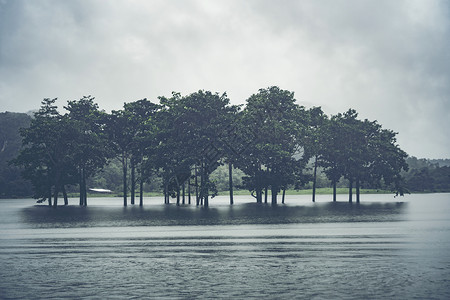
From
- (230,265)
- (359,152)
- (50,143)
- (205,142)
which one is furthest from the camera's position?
(359,152)

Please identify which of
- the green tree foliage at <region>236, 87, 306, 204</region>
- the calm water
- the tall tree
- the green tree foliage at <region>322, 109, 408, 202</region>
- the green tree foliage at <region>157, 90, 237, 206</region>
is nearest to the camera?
the calm water

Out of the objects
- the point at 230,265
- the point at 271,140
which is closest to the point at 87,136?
the point at 271,140

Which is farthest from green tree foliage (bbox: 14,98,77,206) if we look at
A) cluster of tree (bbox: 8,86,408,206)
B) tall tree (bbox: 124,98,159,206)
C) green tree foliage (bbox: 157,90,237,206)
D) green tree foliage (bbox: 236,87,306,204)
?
green tree foliage (bbox: 236,87,306,204)

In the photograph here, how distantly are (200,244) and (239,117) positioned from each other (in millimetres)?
68441

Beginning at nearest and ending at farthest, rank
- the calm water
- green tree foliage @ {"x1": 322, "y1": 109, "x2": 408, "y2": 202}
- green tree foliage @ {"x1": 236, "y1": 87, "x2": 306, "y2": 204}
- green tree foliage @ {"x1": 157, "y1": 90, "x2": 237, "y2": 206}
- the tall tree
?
the calm water < green tree foliage @ {"x1": 157, "y1": 90, "x2": 237, "y2": 206} < the tall tree < green tree foliage @ {"x1": 236, "y1": 87, "x2": 306, "y2": 204} < green tree foliage @ {"x1": 322, "y1": 109, "x2": 408, "y2": 202}

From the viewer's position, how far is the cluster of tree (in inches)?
3984

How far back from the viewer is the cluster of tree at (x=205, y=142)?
101188 millimetres

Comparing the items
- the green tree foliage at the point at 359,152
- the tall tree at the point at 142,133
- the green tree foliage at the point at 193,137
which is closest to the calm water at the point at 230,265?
the green tree foliage at the point at 193,137

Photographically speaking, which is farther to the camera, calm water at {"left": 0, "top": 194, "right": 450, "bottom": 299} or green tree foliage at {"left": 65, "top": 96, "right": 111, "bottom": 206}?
green tree foliage at {"left": 65, "top": 96, "right": 111, "bottom": 206}

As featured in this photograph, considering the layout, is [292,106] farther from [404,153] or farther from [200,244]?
[200,244]

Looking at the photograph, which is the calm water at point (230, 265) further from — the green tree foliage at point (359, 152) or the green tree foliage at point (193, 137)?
the green tree foliage at point (359, 152)

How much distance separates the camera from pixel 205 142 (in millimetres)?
98938

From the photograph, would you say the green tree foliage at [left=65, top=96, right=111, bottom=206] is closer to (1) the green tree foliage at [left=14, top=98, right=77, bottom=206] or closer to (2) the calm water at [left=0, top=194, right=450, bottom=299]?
(1) the green tree foliage at [left=14, top=98, right=77, bottom=206]

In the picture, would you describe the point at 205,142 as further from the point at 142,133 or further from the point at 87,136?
the point at 87,136
